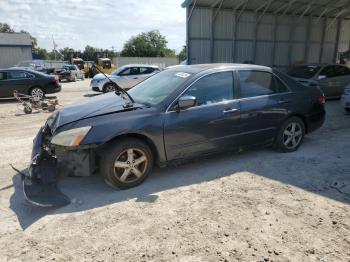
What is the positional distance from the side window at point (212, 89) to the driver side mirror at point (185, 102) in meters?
0.16

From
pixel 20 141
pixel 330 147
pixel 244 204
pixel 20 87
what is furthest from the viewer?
pixel 20 87

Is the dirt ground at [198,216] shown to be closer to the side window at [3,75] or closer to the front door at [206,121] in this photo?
the front door at [206,121]

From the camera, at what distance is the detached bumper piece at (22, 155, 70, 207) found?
12.8ft

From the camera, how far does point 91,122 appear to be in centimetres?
415

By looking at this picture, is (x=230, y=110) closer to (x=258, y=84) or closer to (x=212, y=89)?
(x=212, y=89)

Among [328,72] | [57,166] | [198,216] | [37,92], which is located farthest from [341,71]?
[37,92]

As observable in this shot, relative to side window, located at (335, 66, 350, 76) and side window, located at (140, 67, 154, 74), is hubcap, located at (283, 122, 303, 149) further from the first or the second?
side window, located at (140, 67, 154, 74)

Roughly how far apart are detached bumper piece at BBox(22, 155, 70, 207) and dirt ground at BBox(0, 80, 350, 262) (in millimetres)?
140

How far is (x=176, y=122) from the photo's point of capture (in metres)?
4.54

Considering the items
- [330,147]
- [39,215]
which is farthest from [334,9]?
[39,215]

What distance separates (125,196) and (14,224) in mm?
1301

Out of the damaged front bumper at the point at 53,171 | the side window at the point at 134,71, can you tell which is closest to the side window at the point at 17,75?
the side window at the point at 134,71

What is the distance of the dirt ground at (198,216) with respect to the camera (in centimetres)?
309

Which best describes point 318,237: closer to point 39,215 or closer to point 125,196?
point 125,196
